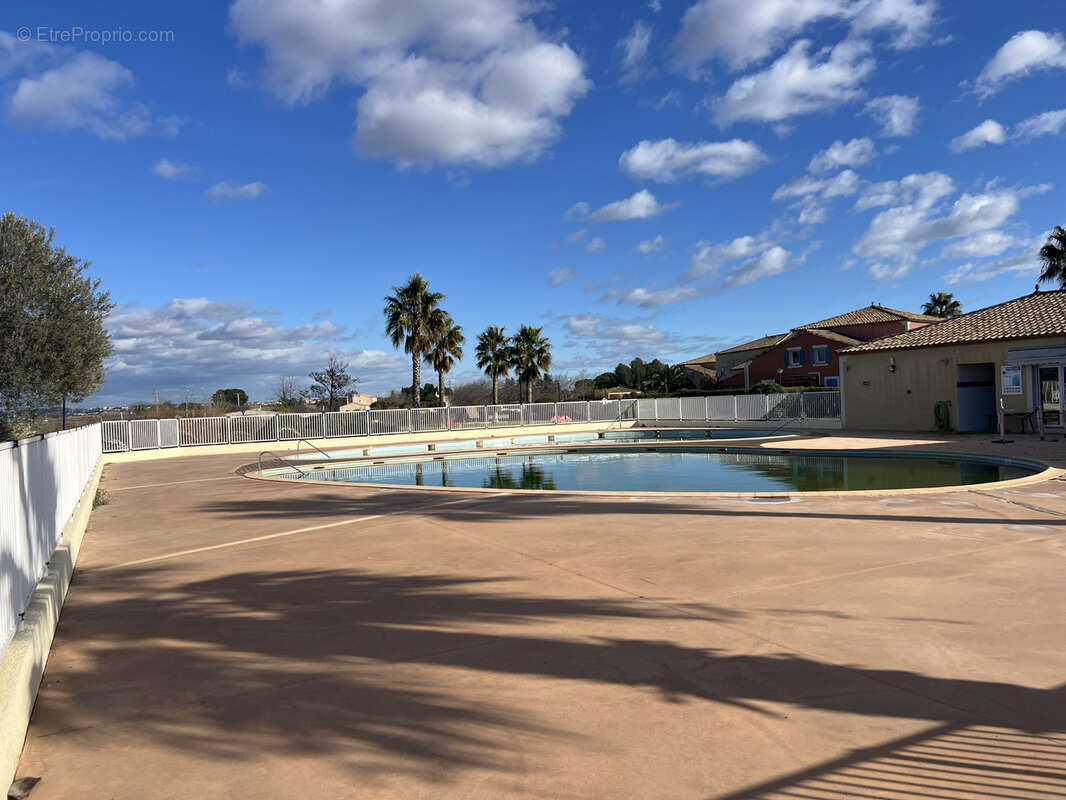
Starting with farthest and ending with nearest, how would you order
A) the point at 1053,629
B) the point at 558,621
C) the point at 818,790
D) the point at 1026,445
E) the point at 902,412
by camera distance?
the point at 902,412 < the point at 1026,445 < the point at 558,621 < the point at 1053,629 < the point at 818,790

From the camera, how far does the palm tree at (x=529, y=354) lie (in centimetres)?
4878

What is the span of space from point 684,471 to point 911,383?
10.8 meters

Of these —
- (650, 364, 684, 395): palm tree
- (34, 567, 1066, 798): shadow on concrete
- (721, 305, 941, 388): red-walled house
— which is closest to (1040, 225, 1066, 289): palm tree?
(721, 305, 941, 388): red-walled house

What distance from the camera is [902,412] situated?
2370cm

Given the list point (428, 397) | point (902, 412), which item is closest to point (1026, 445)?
point (902, 412)

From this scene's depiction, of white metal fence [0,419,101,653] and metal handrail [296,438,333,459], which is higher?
white metal fence [0,419,101,653]

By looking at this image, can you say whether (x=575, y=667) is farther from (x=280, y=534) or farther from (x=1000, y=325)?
(x=1000, y=325)

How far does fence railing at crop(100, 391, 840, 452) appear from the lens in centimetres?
2570

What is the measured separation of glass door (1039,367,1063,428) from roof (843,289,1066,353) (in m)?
1.16

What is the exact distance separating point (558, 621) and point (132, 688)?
260 cm

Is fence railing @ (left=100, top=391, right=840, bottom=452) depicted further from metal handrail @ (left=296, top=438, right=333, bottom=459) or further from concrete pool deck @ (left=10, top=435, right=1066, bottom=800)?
concrete pool deck @ (left=10, top=435, right=1066, bottom=800)

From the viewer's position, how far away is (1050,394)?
793 inches

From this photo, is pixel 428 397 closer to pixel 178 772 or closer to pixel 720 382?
pixel 720 382

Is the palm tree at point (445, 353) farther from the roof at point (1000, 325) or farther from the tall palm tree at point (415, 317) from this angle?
the roof at point (1000, 325)
